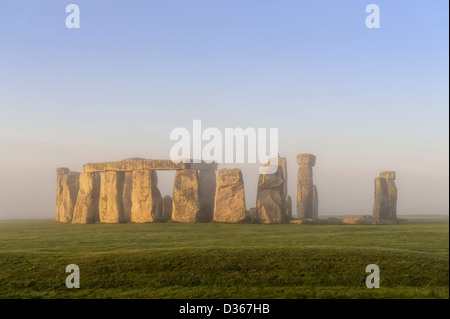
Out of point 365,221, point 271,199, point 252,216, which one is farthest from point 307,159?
point 252,216

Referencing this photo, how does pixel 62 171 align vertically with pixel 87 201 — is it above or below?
above

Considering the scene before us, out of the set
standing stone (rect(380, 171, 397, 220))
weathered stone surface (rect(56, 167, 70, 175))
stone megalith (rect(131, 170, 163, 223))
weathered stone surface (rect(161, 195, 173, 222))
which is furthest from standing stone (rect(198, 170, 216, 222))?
standing stone (rect(380, 171, 397, 220))

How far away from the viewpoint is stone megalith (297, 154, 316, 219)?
1323 inches

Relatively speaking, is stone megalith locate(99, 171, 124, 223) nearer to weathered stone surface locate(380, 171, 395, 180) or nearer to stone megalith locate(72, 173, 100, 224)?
stone megalith locate(72, 173, 100, 224)

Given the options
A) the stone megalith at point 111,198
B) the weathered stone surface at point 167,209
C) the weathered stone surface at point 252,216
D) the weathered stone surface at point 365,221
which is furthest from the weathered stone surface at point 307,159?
the stone megalith at point 111,198

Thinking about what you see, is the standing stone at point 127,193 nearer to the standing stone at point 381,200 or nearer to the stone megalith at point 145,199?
the stone megalith at point 145,199

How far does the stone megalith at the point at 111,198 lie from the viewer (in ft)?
93.8

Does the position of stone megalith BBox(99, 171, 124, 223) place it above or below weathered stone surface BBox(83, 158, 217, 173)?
below

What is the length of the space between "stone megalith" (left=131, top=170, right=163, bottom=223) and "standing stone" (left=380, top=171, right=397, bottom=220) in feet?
50.8

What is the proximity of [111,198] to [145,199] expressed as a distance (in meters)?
2.46

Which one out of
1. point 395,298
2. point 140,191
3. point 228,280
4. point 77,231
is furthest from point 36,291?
point 140,191

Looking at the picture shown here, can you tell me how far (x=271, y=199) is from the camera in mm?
27453

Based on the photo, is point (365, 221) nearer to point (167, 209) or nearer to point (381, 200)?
point (381, 200)

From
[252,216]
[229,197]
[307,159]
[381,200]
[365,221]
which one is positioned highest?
[307,159]
